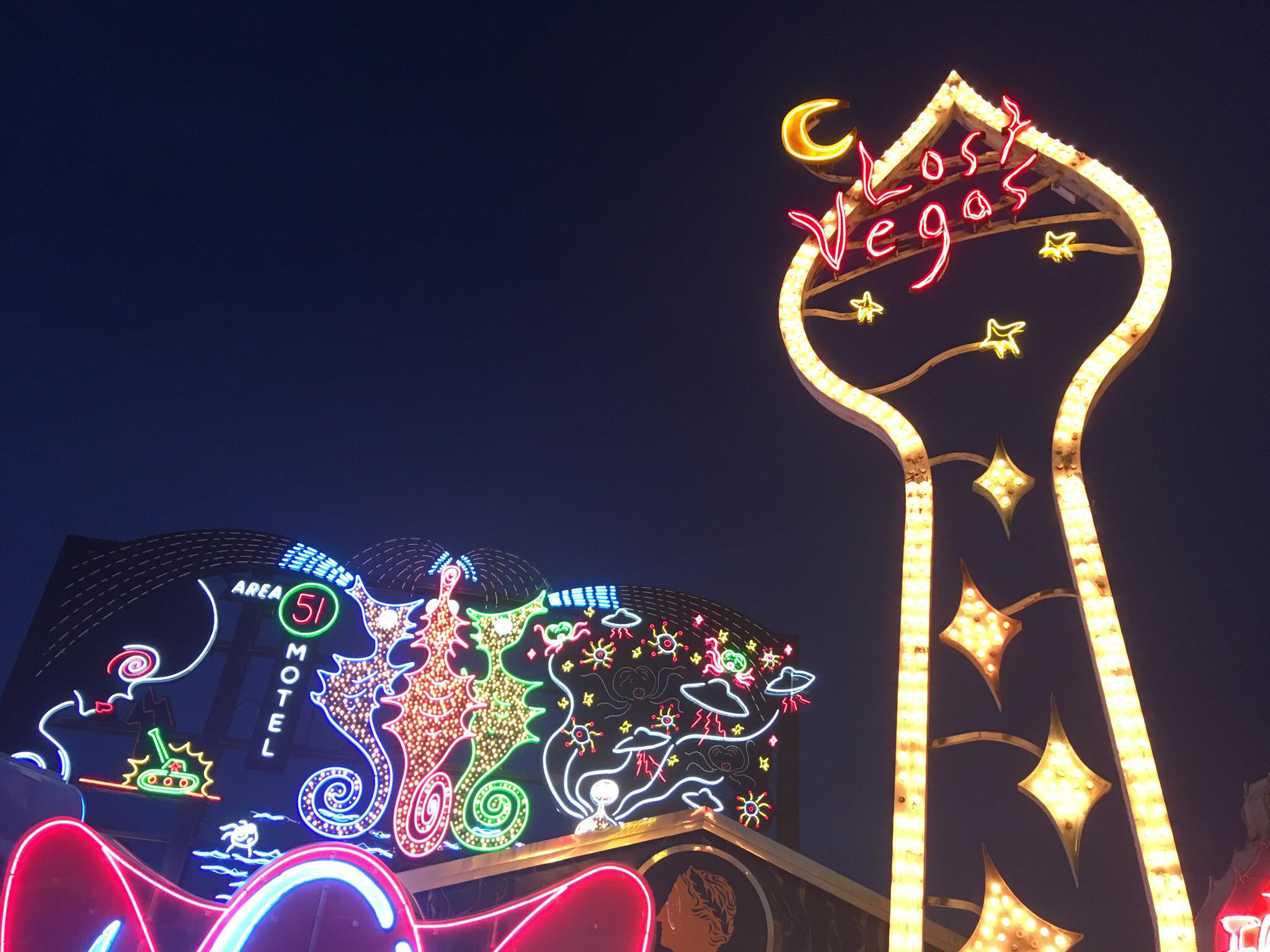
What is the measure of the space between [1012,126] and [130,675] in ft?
39.7

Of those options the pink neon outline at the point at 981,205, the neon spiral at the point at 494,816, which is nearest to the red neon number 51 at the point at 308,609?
the neon spiral at the point at 494,816

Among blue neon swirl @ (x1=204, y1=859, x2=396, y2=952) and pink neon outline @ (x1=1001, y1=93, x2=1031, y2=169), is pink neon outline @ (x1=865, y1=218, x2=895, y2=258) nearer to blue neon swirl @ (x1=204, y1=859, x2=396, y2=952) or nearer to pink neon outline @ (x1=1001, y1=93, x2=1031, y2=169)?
pink neon outline @ (x1=1001, y1=93, x2=1031, y2=169)

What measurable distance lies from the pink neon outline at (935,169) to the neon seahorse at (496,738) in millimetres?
8639

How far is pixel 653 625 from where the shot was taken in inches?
567

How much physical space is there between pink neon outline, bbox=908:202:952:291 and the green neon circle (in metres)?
9.28

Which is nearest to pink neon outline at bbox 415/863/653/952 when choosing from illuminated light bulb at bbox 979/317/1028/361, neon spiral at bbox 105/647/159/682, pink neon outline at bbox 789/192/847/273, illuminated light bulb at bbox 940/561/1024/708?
illuminated light bulb at bbox 940/561/1024/708

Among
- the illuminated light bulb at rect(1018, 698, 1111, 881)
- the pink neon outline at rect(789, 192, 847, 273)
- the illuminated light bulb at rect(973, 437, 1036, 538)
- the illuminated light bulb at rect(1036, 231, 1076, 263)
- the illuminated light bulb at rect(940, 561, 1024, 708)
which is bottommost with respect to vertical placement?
the illuminated light bulb at rect(1018, 698, 1111, 881)

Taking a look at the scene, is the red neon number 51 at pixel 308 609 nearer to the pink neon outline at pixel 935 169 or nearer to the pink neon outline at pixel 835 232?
the pink neon outline at pixel 835 232

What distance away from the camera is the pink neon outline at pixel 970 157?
6996 millimetres

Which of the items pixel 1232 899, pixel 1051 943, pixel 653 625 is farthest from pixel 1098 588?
pixel 653 625

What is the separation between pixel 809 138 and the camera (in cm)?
765

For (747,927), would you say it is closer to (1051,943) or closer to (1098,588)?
(1051,943)

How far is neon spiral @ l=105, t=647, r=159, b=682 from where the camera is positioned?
11.7 metres

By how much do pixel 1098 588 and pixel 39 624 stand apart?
12.8 meters
